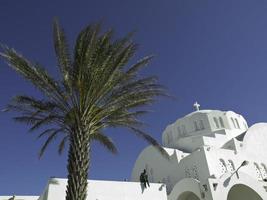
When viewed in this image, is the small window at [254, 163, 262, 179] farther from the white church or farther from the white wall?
the white wall

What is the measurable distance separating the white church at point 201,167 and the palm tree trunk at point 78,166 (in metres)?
4.92

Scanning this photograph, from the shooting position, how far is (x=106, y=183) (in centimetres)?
1349

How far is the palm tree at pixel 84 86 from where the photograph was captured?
8.20 metres

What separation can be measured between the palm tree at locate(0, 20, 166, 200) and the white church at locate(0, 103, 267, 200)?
425 centimetres

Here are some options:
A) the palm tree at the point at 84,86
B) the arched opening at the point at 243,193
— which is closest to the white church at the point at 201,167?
the arched opening at the point at 243,193

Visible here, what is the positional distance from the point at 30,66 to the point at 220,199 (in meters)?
13.8

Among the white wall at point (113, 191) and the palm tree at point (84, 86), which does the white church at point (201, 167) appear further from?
the palm tree at point (84, 86)

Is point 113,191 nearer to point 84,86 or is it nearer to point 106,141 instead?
point 106,141

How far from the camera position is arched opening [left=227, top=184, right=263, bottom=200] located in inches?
722

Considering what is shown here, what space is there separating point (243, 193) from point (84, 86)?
17307 mm

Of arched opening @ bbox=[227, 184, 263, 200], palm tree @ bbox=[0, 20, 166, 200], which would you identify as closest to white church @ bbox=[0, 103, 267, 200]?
arched opening @ bbox=[227, 184, 263, 200]

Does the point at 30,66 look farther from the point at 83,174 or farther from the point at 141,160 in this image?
the point at 141,160

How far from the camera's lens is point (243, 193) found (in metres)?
19.6

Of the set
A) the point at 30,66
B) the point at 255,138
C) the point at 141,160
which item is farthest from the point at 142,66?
the point at 255,138
